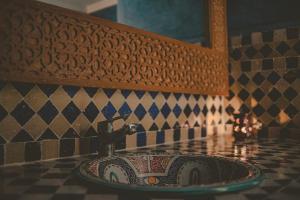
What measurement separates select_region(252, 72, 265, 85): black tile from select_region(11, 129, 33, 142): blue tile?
247cm

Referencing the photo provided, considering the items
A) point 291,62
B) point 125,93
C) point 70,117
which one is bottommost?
point 70,117

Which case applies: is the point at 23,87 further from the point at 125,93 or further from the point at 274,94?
the point at 274,94

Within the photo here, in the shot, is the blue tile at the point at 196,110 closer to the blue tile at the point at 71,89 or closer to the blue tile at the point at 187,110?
the blue tile at the point at 187,110

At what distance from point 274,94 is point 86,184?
257 centimetres

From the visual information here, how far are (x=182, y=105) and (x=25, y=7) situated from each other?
5.64 ft

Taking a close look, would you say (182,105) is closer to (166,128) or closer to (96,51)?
(166,128)

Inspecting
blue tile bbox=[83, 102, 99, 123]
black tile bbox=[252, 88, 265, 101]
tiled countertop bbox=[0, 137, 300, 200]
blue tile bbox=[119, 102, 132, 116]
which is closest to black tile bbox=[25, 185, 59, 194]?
tiled countertop bbox=[0, 137, 300, 200]

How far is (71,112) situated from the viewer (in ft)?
7.41


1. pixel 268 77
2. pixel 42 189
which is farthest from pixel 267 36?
pixel 42 189

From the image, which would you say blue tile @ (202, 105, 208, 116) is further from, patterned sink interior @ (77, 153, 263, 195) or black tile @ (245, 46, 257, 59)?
patterned sink interior @ (77, 153, 263, 195)

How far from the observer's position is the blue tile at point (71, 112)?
223 centimetres

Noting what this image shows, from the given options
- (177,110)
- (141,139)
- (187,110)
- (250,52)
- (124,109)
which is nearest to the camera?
(124,109)

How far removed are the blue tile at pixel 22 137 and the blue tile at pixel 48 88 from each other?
0.29m

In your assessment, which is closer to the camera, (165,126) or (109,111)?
(109,111)
